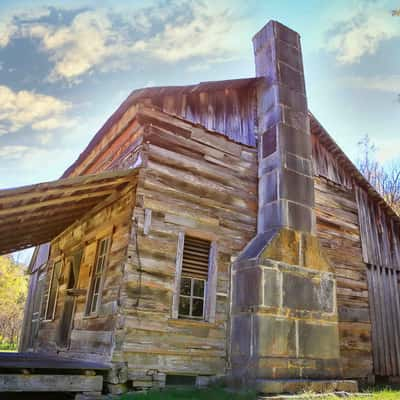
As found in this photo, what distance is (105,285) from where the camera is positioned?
7023mm

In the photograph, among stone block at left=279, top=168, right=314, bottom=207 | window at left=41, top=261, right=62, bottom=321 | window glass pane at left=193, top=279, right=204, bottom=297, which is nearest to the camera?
window glass pane at left=193, top=279, right=204, bottom=297

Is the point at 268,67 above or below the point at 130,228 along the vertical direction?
above

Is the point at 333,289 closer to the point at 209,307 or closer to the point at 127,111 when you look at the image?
the point at 209,307

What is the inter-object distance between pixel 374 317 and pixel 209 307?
15.7ft

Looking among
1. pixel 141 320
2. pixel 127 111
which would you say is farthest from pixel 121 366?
pixel 127 111

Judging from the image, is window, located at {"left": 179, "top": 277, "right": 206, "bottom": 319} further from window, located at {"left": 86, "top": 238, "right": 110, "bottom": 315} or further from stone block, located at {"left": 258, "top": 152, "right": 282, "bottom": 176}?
stone block, located at {"left": 258, "top": 152, "right": 282, "bottom": 176}

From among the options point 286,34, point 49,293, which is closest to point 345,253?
point 286,34

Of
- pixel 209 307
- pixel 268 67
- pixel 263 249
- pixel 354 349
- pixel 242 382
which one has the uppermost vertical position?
pixel 268 67

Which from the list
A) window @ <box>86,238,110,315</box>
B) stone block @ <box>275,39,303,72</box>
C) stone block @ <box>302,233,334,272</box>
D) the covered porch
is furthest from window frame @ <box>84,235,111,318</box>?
stone block @ <box>275,39,303,72</box>

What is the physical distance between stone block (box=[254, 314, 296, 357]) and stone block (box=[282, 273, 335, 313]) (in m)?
0.33

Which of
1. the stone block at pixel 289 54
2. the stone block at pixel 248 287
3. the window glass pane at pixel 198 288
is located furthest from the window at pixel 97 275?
the stone block at pixel 289 54

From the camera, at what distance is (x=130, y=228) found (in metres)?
6.51

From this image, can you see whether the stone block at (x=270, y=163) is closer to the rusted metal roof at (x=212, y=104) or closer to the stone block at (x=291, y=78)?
the rusted metal roof at (x=212, y=104)

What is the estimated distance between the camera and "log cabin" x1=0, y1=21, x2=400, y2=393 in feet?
20.0
